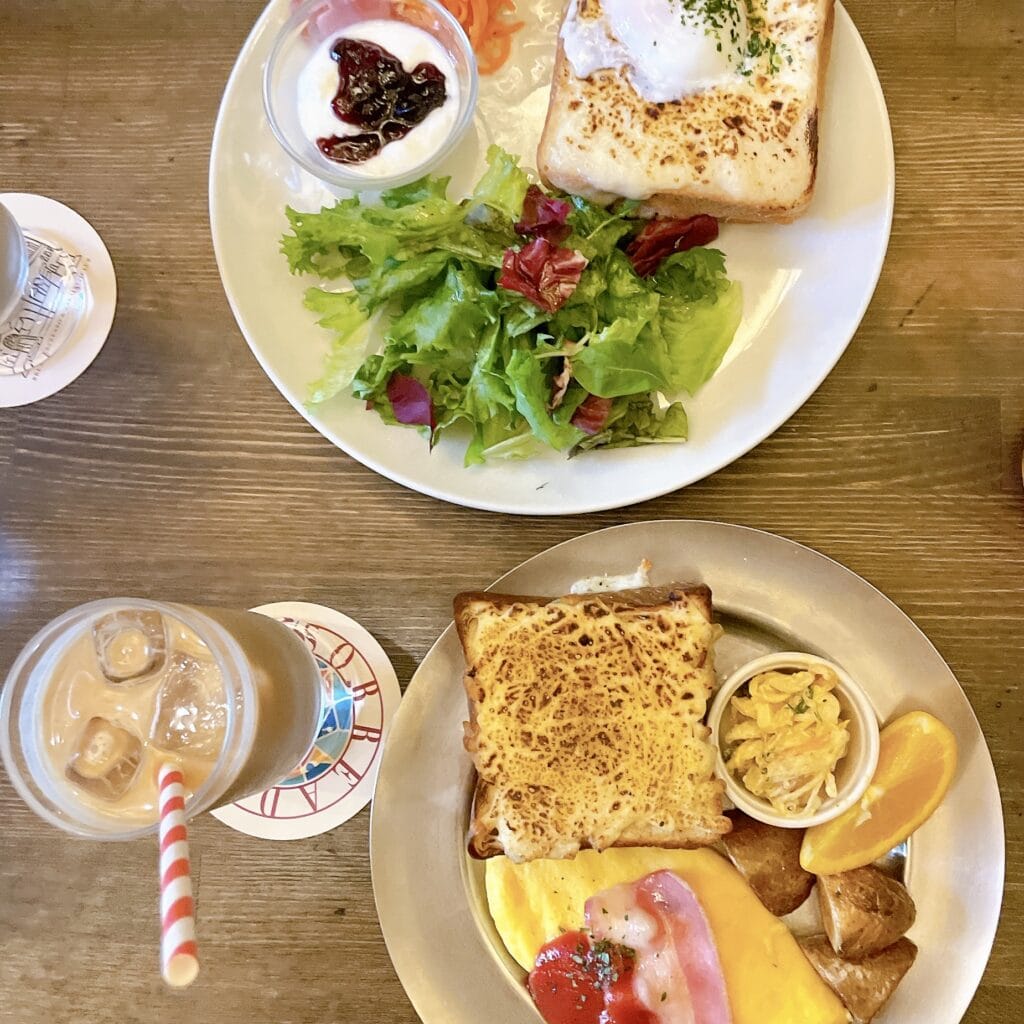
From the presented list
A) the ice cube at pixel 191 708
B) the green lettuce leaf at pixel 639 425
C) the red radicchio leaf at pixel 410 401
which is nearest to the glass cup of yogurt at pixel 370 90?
the red radicchio leaf at pixel 410 401

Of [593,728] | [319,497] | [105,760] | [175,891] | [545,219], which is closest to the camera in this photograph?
[175,891]

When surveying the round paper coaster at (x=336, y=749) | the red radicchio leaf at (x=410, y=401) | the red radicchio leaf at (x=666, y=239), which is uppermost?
the red radicchio leaf at (x=666, y=239)

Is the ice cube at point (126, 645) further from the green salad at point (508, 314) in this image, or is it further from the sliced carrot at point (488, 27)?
the sliced carrot at point (488, 27)

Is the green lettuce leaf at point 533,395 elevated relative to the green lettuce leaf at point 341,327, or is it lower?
elevated

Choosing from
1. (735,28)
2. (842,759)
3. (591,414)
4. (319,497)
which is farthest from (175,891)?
(735,28)

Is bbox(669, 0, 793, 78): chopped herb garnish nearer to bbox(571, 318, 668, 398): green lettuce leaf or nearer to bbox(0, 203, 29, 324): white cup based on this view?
bbox(571, 318, 668, 398): green lettuce leaf

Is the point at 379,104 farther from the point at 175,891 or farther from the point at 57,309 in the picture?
the point at 175,891

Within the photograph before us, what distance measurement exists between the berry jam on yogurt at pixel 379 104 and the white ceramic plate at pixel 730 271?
0.09 m

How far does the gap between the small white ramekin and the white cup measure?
151cm

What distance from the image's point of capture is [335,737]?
171 centimetres

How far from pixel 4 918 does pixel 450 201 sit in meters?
1.63

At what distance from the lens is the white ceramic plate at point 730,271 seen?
5.34ft

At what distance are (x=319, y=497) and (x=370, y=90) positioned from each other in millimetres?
762

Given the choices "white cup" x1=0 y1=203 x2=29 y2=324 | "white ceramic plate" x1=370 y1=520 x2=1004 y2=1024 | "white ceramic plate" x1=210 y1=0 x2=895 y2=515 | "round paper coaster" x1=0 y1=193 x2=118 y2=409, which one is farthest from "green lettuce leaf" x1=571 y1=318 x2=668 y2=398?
"white cup" x1=0 y1=203 x2=29 y2=324
